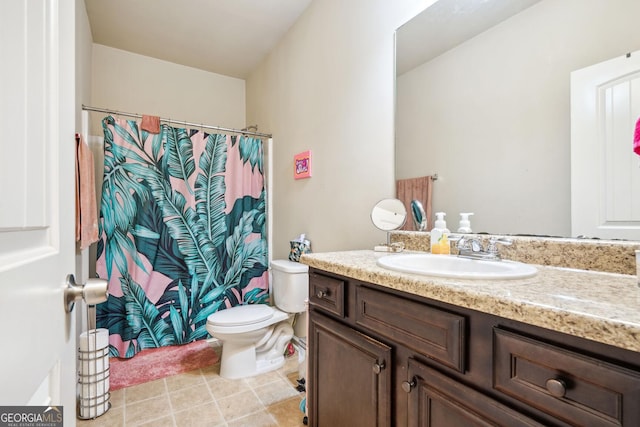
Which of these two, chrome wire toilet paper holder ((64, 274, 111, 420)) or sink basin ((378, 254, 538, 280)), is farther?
chrome wire toilet paper holder ((64, 274, 111, 420))

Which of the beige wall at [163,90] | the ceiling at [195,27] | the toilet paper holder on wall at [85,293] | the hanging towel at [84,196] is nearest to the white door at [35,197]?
the toilet paper holder on wall at [85,293]

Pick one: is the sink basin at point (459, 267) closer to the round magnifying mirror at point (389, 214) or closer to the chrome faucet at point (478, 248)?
the chrome faucet at point (478, 248)

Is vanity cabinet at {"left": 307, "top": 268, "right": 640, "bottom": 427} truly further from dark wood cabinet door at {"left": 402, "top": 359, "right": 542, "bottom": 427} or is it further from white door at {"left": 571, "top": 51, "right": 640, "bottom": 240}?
white door at {"left": 571, "top": 51, "right": 640, "bottom": 240}

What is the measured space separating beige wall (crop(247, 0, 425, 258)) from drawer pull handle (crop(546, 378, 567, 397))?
112 centimetres

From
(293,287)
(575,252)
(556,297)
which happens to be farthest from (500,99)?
(293,287)

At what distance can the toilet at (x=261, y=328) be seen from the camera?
1.86 metres

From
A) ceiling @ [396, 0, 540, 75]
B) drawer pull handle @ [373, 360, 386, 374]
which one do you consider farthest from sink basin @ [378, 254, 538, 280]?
ceiling @ [396, 0, 540, 75]

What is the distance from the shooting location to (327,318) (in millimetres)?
1160

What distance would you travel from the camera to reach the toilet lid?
6.07 ft

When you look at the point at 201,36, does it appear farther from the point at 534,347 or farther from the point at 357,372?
the point at 534,347

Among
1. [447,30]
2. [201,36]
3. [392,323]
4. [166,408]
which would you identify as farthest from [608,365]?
[201,36]

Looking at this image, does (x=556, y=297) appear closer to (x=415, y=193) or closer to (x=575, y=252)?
(x=575, y=252)

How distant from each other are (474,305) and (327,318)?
630 mm

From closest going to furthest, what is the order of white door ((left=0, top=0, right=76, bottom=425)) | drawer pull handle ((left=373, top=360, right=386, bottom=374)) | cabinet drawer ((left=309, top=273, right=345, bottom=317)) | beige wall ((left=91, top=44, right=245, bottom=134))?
white door ((left=0, top=0, right=76, bottom=425)), drawer pull handle ((left=373, top=360, right=386, bottom=374)), cabinet drawer ((left=309, top=273, right=345, bottom=317)), beige wall ((left=91, top=44, right=245, bottom=134))
